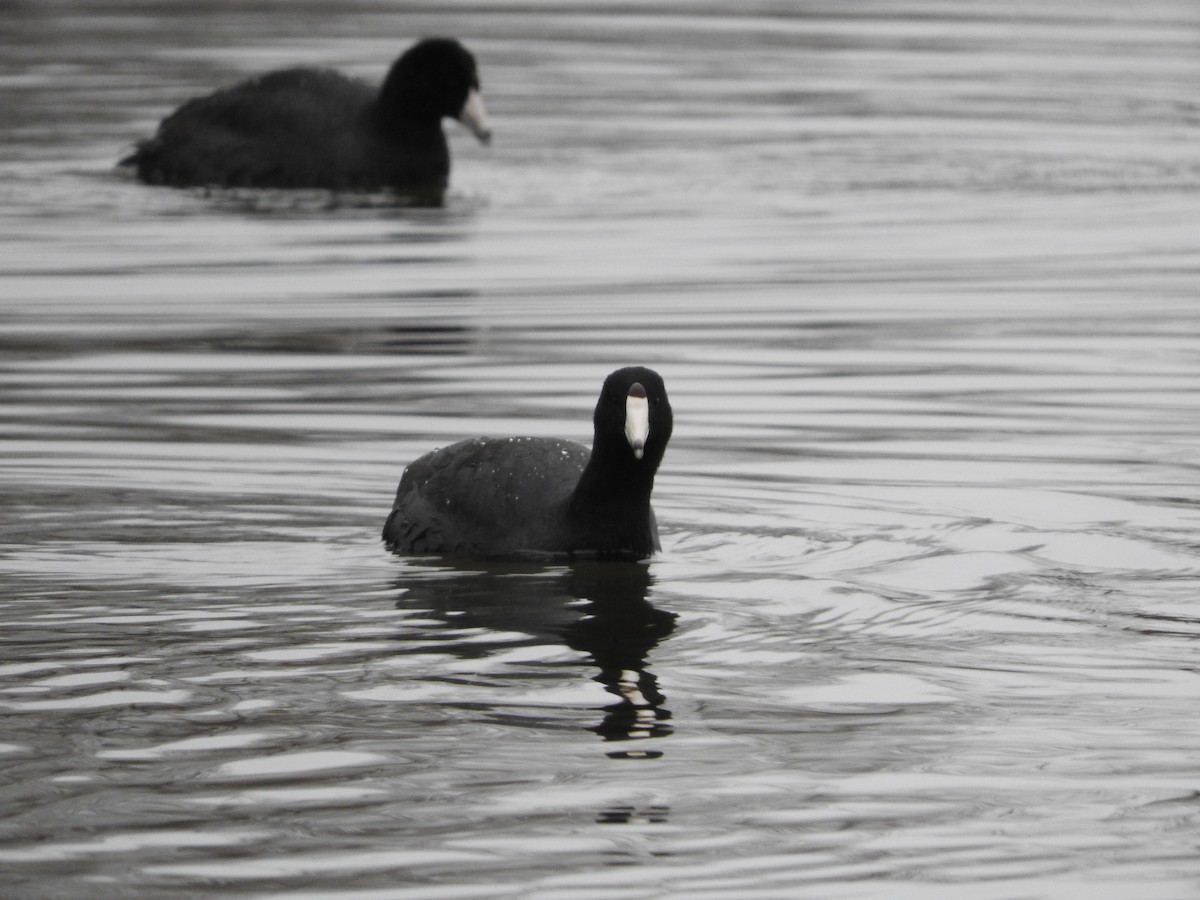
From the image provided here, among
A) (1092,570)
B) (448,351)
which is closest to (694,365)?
(448,351)

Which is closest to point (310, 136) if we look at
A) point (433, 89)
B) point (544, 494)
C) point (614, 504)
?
point (433, 89)

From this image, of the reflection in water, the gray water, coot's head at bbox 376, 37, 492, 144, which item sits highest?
coot's head at bbox 376, 37, 492, 144

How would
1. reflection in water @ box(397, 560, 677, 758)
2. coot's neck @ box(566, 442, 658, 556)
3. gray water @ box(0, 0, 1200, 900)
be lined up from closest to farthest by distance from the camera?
gray water @ box(0, 0, 1200, 900), reflection in water @ box(397, 560, 677, 758), coot's neck @ box(566, 442, 658, 556)

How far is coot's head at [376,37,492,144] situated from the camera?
1686 cm

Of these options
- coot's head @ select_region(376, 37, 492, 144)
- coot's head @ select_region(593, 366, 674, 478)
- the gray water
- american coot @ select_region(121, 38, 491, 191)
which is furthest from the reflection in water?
coot's head @ select_region(376, 37, 492, 144)

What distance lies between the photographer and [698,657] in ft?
23.7

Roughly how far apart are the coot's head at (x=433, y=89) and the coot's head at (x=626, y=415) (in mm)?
8872

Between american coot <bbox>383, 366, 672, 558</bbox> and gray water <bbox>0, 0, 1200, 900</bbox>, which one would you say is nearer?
gray water <bbox>0, 0, 1200, 900</bbox>

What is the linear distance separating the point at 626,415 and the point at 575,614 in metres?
0.69

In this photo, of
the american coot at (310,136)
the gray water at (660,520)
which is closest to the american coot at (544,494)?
the gray water at (660,520)

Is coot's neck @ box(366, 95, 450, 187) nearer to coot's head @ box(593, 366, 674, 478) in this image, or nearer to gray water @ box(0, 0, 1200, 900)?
gray water @ box(0, 0, 1200, 900)

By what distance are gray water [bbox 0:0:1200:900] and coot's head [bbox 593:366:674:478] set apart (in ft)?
1.27

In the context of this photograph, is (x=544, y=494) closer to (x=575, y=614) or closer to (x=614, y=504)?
(x=614, y=504)

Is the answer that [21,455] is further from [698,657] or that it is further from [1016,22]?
[1016,22]
